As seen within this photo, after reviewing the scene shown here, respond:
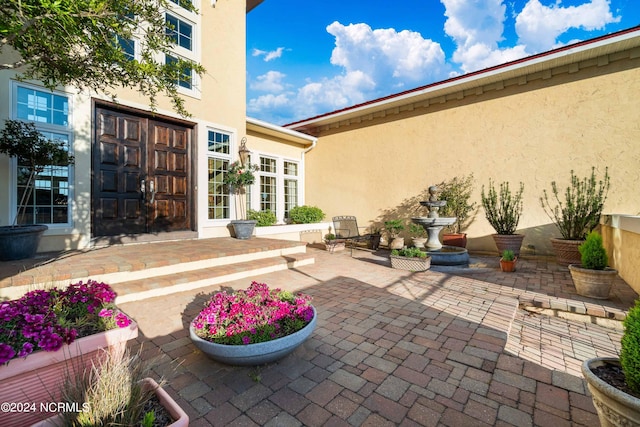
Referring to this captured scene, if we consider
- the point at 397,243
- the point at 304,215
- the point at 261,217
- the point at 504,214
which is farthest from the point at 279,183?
the point at 504,214

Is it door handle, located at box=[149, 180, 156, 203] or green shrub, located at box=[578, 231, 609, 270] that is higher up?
door handle, located at box=[149, 180, 156, 203]

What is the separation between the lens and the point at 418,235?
25.8 feet

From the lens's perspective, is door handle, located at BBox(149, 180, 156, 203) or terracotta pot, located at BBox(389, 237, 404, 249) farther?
terracotta pot, located at BBox(389, 237, 404, 249)

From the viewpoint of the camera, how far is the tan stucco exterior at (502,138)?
18.9 ft

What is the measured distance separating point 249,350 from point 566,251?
6.74m

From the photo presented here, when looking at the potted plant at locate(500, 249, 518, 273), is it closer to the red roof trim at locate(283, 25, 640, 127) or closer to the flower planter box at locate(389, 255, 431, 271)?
the flower planter box at locate(389, 255, 431, 271)

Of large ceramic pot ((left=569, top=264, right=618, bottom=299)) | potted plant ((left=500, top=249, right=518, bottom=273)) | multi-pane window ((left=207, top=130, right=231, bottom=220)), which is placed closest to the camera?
large ceramic pot ((left=569, top=264, right=618, bottom=299))

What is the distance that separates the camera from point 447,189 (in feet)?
24.8

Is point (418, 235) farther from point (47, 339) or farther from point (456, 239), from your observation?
point (47, 339)

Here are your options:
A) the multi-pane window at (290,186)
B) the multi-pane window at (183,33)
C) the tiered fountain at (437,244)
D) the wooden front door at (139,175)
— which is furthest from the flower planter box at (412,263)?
the multi-pane window at (183,33)

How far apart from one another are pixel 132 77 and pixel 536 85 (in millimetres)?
8188

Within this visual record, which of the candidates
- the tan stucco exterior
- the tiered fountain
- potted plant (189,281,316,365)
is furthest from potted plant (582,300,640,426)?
the tan stucco exterior

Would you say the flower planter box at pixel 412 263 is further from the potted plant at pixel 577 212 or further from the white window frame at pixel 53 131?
the white window frame at pixel 53 131

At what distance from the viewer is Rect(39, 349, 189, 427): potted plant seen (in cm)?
115
